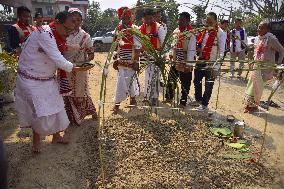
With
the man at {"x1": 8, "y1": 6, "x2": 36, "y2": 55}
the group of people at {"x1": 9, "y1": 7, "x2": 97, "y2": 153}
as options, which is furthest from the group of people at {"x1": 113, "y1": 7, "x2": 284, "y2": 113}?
→ the man at {"x1": 8, "y1": 6, "x2": 36, "y2": 55}

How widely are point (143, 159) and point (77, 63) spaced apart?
1.54 meters

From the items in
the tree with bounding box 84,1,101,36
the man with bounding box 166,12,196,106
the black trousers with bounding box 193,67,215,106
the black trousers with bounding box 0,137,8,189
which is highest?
the tree with bounding box 84,1,101,36

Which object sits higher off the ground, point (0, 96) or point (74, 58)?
point (74, 58)

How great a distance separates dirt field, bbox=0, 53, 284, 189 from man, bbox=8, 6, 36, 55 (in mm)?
1263

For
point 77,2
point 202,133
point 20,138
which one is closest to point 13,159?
point 20,138

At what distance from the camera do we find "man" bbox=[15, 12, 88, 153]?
138 inches

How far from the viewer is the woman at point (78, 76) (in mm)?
4512

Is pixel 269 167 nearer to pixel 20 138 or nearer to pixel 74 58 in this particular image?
pixel 74 58

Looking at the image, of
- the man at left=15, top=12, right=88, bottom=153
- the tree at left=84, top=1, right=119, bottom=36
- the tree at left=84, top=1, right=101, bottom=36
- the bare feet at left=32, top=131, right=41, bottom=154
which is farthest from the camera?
the tree at left=84, top=1, right=119, bottom=36

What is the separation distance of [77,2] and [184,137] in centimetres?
3802

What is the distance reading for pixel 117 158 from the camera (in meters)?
3.74

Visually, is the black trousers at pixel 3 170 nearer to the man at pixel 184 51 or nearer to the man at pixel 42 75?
the man at pixel 42 75

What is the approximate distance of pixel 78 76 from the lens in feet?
15.4

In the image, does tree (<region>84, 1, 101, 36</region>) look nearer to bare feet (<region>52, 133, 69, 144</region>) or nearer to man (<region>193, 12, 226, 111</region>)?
man (<region>193, 12, 226, 111</region>)
